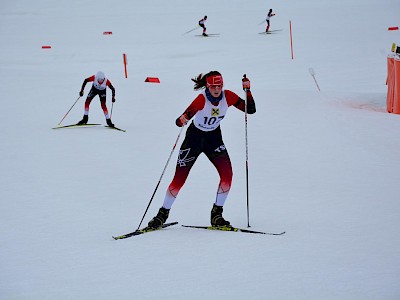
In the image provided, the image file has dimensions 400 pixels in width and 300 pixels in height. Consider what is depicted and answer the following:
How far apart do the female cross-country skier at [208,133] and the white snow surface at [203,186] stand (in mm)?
402

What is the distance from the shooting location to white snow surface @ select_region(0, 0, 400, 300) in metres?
5.46

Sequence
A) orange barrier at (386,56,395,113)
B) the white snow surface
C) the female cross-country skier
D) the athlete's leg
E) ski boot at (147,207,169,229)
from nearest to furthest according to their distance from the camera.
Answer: the white snow surface
the female cross-country skier
the athlete's leg
ski boot at (147,207,169,229)
orange barrier at (386,56,395,113)

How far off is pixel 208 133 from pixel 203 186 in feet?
8.89

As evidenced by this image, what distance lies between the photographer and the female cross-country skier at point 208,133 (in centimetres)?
642

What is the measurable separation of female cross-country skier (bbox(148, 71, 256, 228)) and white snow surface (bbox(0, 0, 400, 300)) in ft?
1.32

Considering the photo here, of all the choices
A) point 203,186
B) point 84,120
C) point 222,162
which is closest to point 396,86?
point 203,186

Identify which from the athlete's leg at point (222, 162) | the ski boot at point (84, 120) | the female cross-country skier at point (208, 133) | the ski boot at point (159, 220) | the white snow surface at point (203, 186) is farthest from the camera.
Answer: the ski boot at point (84, 120)

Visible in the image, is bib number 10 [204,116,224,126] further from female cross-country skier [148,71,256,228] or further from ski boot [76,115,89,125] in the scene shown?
ski boot [76,115,89,125]

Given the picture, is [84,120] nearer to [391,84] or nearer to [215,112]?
[391,84]

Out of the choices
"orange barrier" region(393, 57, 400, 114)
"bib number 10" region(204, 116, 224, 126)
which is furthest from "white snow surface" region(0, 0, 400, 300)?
"bib number 10" region(204, 116, 224, 126)

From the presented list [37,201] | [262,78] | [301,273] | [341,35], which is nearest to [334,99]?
[262,78]

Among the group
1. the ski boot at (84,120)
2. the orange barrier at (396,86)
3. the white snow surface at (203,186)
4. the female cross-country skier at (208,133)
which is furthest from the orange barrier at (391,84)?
the female cross-country skier at (208,133)

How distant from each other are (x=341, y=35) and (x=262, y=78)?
11266 mm

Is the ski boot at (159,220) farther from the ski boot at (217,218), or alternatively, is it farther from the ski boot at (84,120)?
the ski boot at (84,120)
